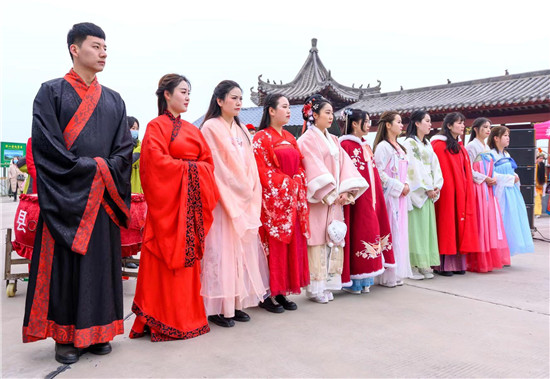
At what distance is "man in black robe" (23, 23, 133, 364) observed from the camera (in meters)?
2.35

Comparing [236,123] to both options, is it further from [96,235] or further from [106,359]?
[106,359]

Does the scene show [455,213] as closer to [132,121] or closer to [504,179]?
[504,179]

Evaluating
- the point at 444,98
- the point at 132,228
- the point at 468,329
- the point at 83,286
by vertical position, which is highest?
the point at 444,98

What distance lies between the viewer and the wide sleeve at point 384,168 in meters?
4.35

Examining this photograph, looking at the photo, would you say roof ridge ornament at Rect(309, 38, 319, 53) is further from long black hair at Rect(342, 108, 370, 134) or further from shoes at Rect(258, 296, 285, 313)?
shoes at Rect(258, 296, 285, 313)

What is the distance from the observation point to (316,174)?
362 cm

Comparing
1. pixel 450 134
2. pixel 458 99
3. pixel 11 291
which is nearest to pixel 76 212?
pixel 11 291

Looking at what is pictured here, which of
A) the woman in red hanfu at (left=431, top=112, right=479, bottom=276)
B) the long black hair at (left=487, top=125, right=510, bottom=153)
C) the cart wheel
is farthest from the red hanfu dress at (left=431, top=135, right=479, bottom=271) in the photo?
the cart wheel

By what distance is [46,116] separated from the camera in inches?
91.8

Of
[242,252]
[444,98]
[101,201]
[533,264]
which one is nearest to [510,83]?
[444,98]

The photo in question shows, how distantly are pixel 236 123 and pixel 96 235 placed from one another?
4.54 ft

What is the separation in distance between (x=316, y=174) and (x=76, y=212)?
6.41 feet

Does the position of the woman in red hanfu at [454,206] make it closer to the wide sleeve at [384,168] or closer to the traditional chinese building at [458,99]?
the wide sleeve at [384,168]

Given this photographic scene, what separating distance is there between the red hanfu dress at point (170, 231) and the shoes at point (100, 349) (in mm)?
289
